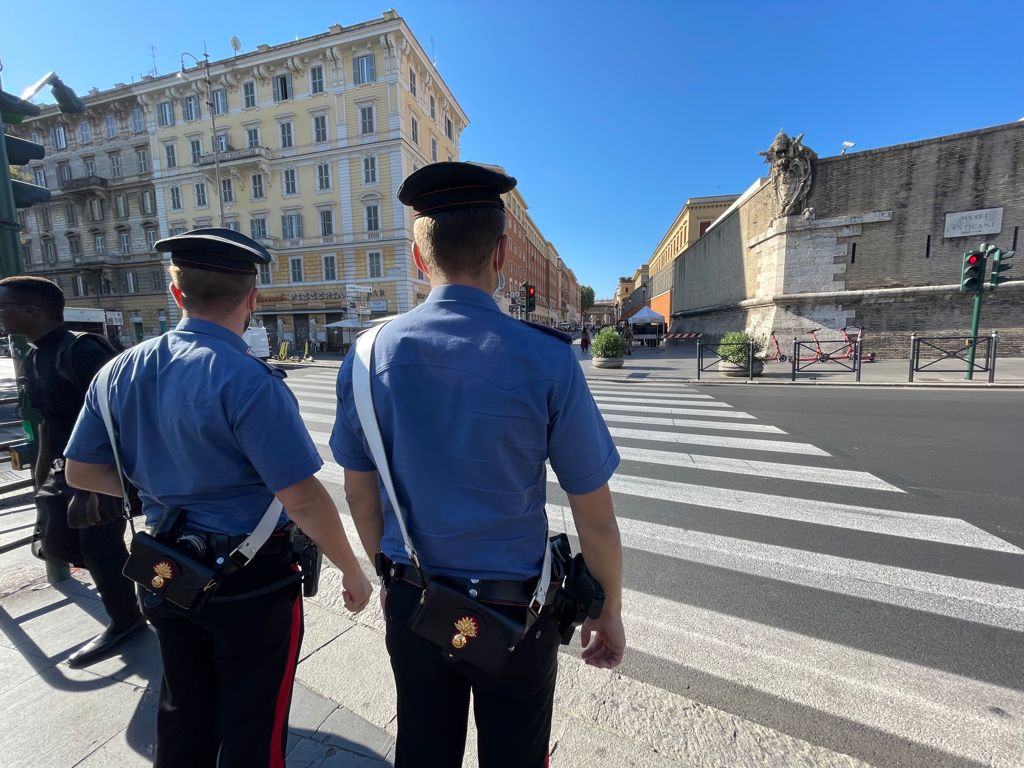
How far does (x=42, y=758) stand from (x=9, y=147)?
151 inches

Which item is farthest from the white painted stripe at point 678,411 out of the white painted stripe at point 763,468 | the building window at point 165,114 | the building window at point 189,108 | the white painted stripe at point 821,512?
the building window at point 165,114

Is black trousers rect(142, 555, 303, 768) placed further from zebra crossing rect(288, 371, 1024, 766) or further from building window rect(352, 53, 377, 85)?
building window rect(352, 53, 377, 85)

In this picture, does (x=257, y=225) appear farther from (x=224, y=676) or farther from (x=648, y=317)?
(x=224, y=676)

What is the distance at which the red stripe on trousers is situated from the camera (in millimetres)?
1478

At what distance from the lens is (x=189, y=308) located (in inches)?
57.7

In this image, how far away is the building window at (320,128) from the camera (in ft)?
100

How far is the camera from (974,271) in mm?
12070

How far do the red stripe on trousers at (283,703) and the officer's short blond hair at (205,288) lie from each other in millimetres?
1023

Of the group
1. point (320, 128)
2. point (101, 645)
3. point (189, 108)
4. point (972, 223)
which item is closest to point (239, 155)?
point (320, 128)

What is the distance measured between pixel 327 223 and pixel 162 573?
34420 mm

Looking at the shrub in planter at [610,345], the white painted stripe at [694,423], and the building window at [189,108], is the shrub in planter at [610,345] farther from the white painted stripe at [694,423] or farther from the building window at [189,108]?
the building window at [189,108]

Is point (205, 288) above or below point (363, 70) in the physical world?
below

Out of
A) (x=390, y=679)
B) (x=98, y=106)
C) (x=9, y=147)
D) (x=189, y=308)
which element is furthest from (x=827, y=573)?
(x=98, y=106)

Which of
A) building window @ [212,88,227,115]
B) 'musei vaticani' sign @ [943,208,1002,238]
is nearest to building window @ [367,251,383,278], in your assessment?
building window @ [212,88,227,115]
